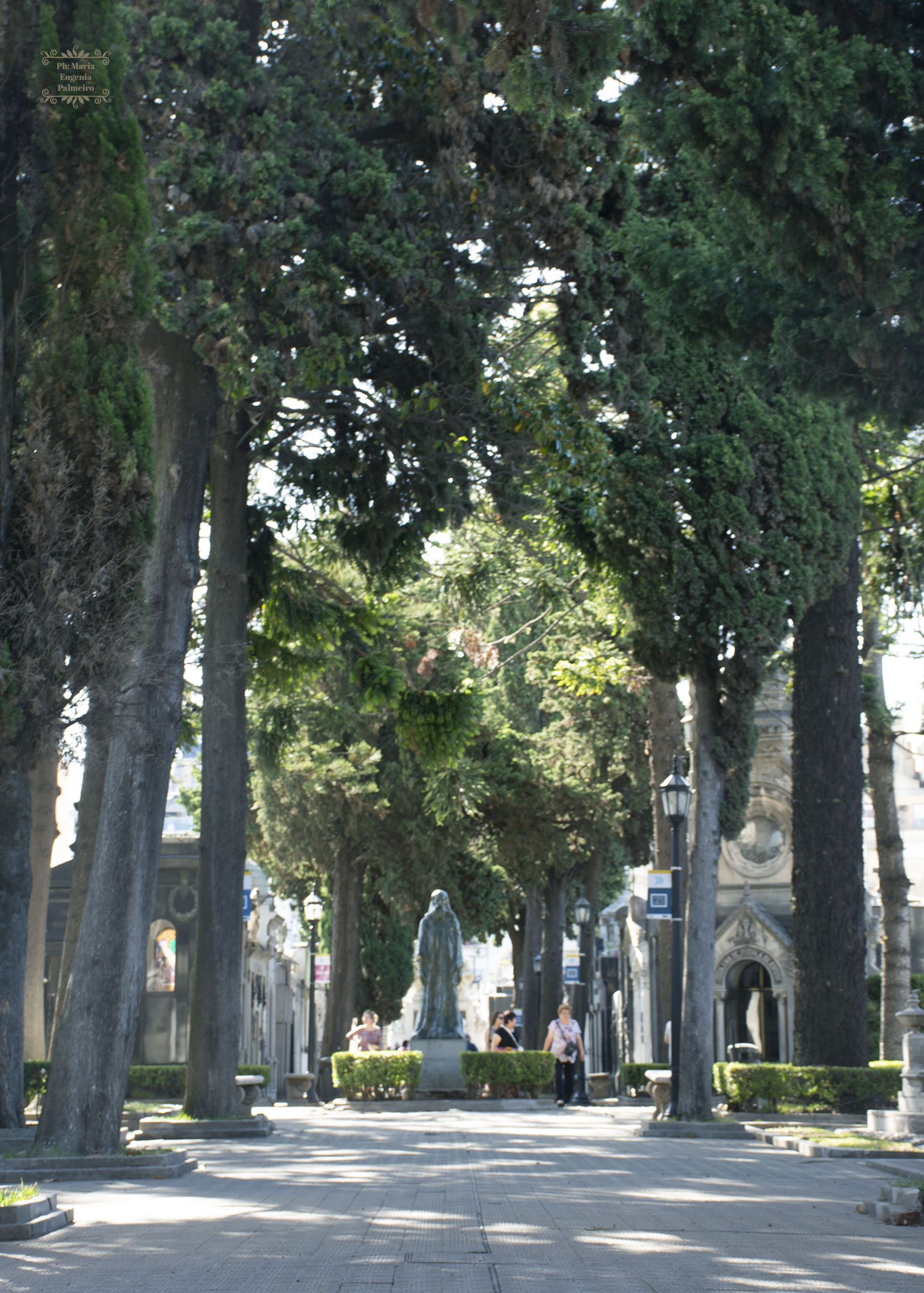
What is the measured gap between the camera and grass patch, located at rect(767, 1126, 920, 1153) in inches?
447

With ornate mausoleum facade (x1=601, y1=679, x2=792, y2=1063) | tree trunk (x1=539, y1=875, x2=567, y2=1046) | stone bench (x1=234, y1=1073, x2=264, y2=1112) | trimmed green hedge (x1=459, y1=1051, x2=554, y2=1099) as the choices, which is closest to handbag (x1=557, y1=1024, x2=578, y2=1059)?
trimmed green hedge (x1=459, y1=1051, x2=554, y2=1099)

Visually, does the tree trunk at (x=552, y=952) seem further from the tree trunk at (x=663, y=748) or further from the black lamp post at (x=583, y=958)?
the tree trunk at (x=663, y=748)

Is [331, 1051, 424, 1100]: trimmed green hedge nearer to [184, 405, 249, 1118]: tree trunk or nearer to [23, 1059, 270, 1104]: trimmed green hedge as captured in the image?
[23, 1059, 270, 1104]: trimmed green hedge

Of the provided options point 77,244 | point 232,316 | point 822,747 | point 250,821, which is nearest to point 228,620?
point 232,316

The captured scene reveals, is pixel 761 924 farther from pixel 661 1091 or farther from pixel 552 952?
pixel 661 1091

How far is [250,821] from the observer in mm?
31422

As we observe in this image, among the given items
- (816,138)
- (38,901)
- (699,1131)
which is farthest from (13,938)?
(816,138)

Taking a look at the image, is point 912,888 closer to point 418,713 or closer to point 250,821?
point 250,821

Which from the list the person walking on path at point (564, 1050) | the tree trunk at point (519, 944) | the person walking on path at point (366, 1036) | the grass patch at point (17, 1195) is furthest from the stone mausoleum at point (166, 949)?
the tree trunk at point (519, 944)

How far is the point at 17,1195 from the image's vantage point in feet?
22.8

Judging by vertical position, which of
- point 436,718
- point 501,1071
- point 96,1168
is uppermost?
point 436,718

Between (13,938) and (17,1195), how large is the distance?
19.4 feet

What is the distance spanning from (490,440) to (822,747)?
6.23 meters

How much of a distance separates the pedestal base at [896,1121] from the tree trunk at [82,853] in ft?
26.2
